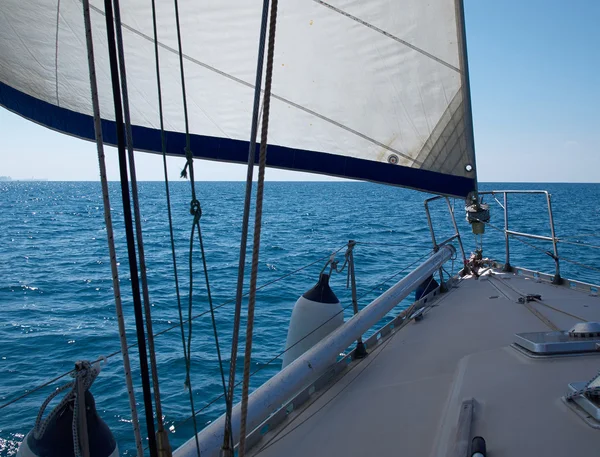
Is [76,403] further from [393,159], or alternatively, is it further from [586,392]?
[393,159]

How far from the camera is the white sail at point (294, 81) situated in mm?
2773

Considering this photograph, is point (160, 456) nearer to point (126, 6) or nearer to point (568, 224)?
point (126, 6)

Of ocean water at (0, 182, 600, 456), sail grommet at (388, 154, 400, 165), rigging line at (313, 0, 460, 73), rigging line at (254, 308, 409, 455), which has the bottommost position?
ocean water at (0, 182, 600, 456)

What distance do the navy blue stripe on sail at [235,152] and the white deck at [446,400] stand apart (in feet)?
3.58

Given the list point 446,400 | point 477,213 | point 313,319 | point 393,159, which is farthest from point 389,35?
point 446,400

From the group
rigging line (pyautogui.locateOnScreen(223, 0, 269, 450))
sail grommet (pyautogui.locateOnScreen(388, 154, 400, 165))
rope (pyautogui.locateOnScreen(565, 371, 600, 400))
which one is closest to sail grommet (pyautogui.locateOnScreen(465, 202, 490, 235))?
sail grommet (pyautogui.locateOnScreen(388, 154, 400, 165))

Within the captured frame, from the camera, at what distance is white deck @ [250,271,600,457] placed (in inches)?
84.6

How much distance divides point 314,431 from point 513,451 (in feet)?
3.05

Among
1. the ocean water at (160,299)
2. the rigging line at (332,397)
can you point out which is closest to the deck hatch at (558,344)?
the rigging line at (332,397)

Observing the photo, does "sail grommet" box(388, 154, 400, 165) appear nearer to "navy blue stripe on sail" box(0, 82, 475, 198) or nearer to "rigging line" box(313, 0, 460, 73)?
"navy blue stripe on sail" box(0, 82, 475, 198)

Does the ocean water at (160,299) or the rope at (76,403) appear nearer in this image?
the rope at (76,403)

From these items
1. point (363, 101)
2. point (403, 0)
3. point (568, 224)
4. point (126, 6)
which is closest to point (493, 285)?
point (363, 101)

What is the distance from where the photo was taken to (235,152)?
3180mm

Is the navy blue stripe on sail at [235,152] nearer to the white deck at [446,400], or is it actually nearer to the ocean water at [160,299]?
the white deck at [446,400]
